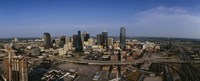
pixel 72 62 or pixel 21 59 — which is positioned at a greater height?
pixel 21 59

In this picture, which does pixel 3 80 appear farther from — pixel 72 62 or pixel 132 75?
pixel 72 62

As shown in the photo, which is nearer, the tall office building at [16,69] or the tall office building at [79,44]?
the tall office building at [16,69]

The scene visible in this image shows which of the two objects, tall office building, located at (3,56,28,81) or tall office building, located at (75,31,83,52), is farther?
tall office building, located at (75,31,83,52)

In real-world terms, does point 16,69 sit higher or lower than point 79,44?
higher

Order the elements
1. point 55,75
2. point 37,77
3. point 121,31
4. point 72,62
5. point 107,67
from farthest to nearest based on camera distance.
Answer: point 121,31
point 72,62
point 107,67
point 55,75
point 37,77

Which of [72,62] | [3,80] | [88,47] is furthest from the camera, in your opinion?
[88,47]

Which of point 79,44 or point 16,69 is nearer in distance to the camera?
point 16,69

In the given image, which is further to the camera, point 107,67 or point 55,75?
point 107,67

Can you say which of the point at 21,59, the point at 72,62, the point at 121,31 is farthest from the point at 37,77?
the point at 121,31
